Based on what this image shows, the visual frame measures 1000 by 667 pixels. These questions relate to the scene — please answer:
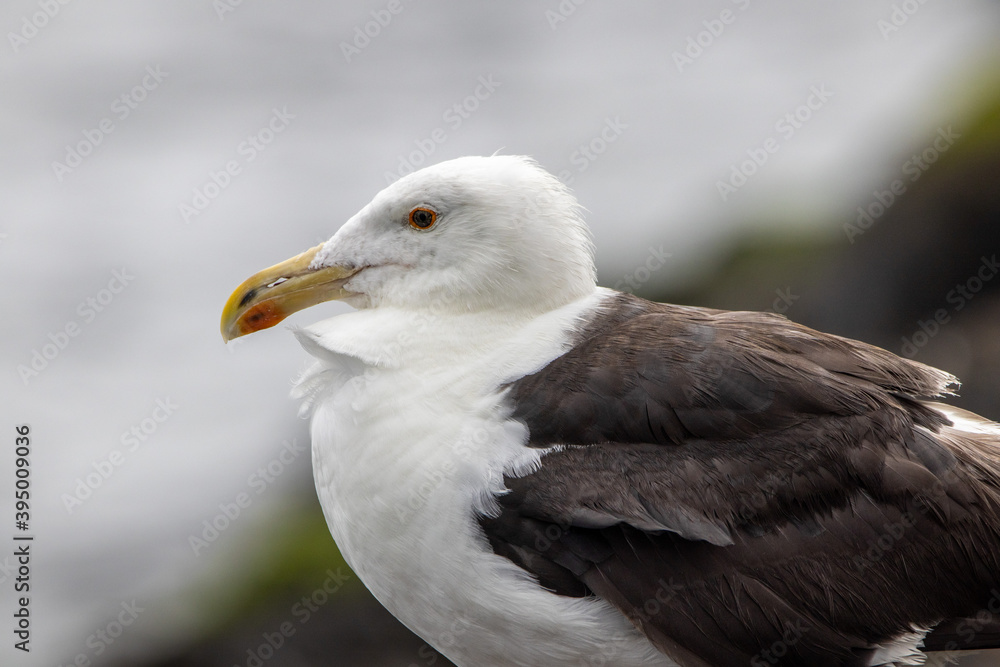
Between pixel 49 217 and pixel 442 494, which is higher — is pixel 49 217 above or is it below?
below

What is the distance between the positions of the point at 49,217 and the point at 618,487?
1614cm

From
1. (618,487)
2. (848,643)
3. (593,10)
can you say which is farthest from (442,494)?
(593,10)

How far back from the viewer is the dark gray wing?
379cm

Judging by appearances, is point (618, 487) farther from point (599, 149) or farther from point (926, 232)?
point (599, 149)

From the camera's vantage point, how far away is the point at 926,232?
29.0 ft
